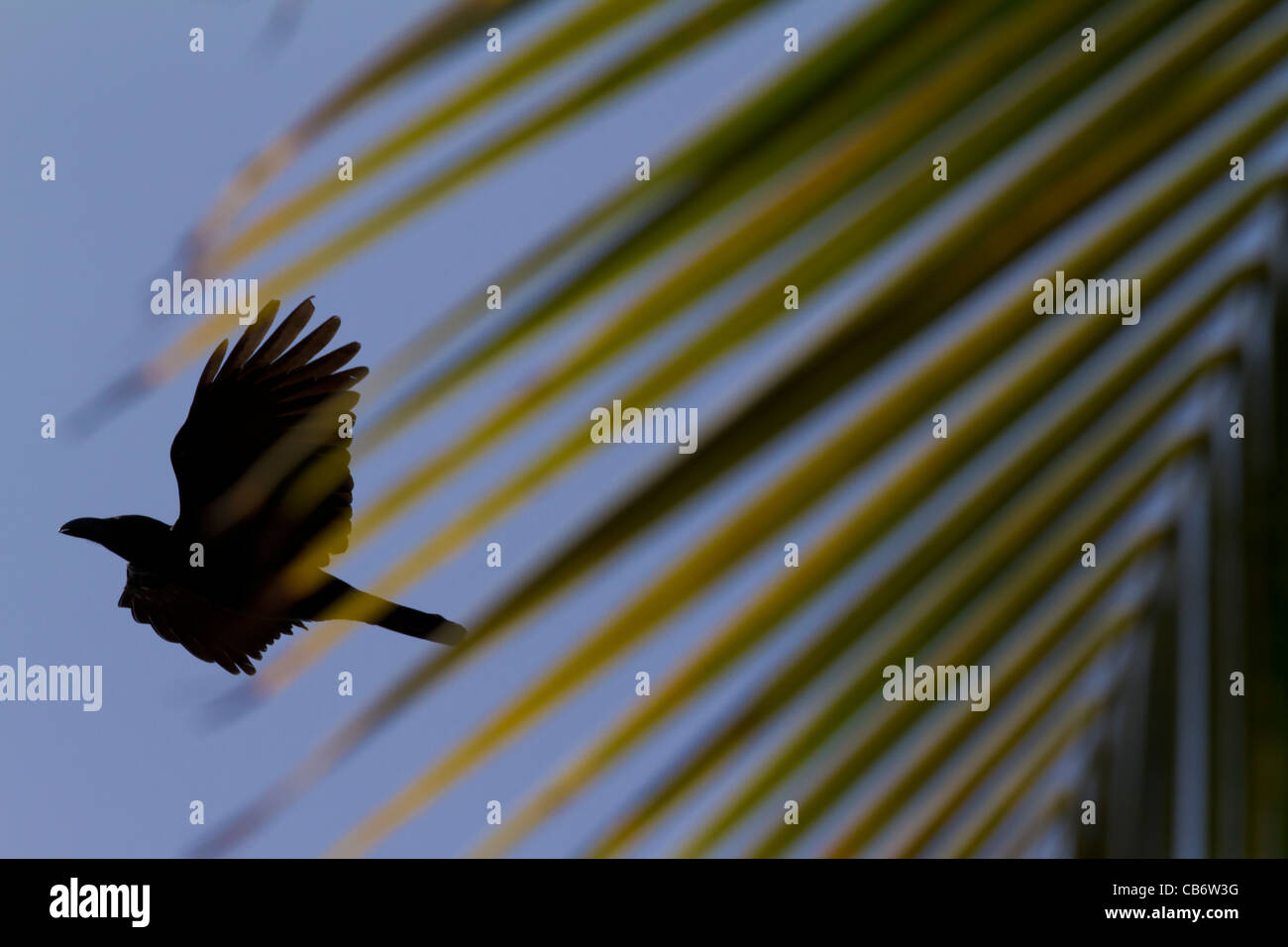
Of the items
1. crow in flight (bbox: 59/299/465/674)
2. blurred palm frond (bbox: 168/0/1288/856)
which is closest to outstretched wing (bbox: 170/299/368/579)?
crow in flight (bbox: 59/299/465/674)

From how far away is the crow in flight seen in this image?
1343 mm

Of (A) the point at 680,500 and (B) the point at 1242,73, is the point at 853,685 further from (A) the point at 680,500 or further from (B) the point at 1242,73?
(B) the point at 1242,73

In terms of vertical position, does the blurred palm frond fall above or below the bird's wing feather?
above

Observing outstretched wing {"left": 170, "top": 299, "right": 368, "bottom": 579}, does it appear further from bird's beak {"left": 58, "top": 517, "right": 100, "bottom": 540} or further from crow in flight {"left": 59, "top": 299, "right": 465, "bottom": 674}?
bird's beak {"left": 58, "top": 517, "right": 100, "bottom": 540}

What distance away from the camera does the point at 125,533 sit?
6.38 ft

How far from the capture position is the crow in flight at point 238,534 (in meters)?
1.34

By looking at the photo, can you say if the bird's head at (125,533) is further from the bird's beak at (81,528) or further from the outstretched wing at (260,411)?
the outstretched wing at (260,411)

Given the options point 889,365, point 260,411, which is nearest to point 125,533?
point 260,411

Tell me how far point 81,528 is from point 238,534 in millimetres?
1002

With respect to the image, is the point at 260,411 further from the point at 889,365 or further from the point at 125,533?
the point at 889,365

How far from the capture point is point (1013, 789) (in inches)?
15.0
